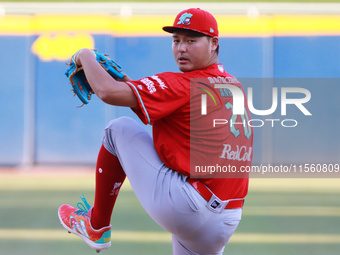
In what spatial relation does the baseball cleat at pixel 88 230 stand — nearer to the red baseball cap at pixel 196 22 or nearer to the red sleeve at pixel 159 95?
the red sleeve at pixel 159 95

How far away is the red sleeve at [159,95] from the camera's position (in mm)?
1607

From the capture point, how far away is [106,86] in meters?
1.58

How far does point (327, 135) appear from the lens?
5.96 metres

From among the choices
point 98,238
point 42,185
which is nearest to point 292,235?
point 98,238

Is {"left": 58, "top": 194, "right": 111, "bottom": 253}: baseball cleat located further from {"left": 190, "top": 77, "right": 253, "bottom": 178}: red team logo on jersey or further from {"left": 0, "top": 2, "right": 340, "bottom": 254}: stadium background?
{"left": 0, "top": 2, "right": 340, "bottom": 254}: stadium background

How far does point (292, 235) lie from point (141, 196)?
1.63 m

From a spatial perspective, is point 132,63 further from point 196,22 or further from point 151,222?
point 196,22

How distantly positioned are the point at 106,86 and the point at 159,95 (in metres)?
0.18

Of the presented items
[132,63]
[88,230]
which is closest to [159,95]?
[88,230]

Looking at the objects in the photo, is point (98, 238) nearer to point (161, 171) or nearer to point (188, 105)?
point (161, 171)

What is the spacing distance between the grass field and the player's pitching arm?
4.20 ft

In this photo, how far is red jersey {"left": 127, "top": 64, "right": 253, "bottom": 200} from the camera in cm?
165

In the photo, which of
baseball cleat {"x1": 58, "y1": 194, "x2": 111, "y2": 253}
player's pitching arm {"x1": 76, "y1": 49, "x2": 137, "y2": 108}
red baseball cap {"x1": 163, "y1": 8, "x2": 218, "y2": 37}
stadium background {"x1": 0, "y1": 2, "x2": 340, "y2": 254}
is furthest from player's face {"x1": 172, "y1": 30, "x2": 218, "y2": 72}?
stadium background {"x1": 0, "y1": 2, "x2": 340, "y2": 254}

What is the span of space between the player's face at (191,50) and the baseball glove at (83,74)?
0.23 meters
